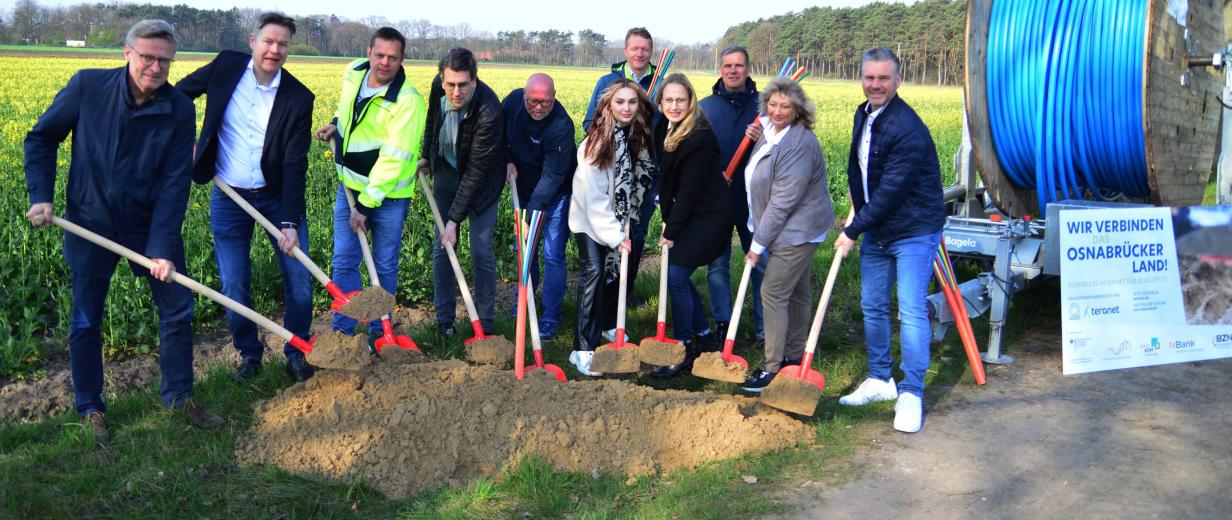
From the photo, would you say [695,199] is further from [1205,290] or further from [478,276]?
[1205,290]

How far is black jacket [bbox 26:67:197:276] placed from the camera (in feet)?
14.1

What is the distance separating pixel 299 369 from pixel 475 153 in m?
1.57

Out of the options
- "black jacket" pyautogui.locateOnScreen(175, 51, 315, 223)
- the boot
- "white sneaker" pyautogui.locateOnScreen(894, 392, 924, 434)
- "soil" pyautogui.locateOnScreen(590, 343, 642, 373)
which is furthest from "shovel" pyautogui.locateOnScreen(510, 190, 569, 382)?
"white sneaker" pyautogui.locateOnScreen(894, 392, 924, 434)

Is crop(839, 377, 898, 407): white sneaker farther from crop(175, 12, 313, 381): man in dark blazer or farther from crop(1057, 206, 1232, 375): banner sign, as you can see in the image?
crop(175, 12, 313, 381): man in dark blazer

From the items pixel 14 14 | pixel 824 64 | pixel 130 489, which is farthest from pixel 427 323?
pixel 824 64

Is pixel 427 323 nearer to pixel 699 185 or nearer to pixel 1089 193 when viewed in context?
pixel 699 185

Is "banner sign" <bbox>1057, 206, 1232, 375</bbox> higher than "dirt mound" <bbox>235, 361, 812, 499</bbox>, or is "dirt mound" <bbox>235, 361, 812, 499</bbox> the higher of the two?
"banner sign" <bbox>1057, 206, 1232, 375</bbox>

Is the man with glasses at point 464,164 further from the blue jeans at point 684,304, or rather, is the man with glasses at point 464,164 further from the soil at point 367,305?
the blue jeans at point 684,304

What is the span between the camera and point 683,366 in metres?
5.73

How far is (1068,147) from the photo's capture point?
6355 mm

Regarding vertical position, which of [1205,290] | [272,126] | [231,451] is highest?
[272,126]

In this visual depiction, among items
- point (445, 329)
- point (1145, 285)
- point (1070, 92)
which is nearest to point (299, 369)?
A: point (445, 329)

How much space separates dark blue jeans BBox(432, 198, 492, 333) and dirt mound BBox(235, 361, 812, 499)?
4.12 ft

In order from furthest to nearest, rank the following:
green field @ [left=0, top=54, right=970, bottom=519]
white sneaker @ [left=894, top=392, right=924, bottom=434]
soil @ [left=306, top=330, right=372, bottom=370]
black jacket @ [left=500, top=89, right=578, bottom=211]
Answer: black jacket @ [left=500, top=89, right=578, bottom=211], white sneaker @ [left=894, top=392, right=924, bottom=434], soil @ [left=306, top=330, right=372, bottom=370], green field @ [left=0, top=54, right=970, bottom=519]
